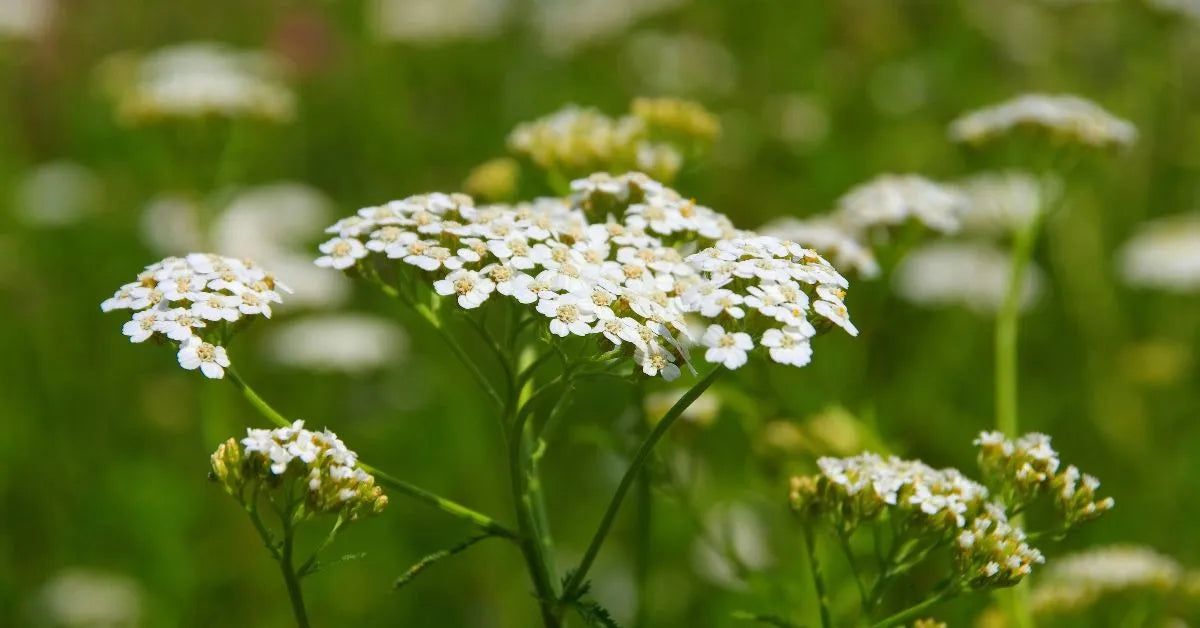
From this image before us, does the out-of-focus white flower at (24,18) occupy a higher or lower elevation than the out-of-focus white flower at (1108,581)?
higher

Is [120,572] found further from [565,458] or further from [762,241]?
[762,241]

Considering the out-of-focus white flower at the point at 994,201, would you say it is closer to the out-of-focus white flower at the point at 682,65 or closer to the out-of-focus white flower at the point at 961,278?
the out-of-focus white flower at the point at 961,278

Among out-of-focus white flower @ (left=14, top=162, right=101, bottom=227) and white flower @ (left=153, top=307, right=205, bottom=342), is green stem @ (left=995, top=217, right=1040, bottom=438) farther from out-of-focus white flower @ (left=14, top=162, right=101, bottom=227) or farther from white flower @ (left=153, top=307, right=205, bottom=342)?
out-of-focus white flower @ (left=14, top=162, right=101, bottom=227)

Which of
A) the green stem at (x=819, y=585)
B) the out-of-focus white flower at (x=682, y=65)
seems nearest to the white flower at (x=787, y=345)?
the green stem at (x=819, y=585)

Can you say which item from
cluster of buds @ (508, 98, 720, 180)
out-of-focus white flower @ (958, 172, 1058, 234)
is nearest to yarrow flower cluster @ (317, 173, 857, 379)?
cluster of buds @ (508, 98, 720, 180)

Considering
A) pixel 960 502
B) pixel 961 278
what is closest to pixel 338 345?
pixel 961 278

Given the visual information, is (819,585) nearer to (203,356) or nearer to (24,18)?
(203,356)

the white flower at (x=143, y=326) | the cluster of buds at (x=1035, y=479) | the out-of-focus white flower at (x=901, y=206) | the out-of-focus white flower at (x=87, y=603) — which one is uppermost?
the out-of-focus white flower at (x=901, y=206)
